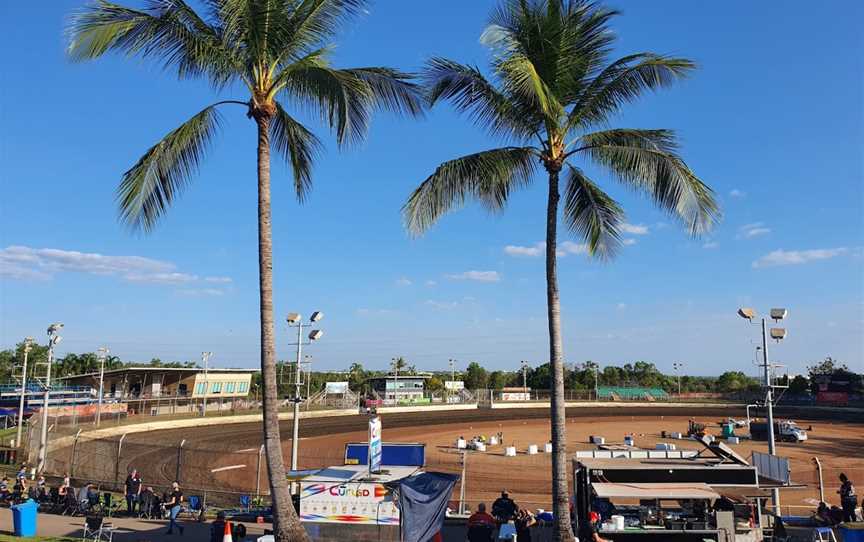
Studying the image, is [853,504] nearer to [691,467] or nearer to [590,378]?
[691,467]

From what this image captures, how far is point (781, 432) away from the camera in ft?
164

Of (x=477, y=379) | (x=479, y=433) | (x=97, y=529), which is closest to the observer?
(x=97, y=529)

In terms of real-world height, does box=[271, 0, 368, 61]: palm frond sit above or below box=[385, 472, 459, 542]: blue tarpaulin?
above

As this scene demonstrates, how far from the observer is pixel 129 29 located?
12.8 meters

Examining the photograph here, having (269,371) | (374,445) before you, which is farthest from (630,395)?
(269,371)

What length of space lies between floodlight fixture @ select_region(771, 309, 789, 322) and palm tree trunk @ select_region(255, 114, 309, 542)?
1910cm

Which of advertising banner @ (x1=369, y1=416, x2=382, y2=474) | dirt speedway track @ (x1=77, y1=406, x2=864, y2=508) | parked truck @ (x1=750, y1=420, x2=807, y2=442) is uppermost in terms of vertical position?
advertising banner @ (x1=369, y1=416, x2=382, y2=474)

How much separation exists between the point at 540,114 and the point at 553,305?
15.0 ft

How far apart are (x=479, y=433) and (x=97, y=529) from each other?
43133 mm

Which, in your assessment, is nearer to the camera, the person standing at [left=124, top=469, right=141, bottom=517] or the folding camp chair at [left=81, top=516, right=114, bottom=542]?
the folding camp chair at [left=81, top=516, right=114, bottom=542]

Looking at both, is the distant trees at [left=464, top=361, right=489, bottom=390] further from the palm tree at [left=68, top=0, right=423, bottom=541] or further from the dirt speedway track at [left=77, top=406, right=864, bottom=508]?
the palm tree at [left=68, top=0, right=423, bottom=541]

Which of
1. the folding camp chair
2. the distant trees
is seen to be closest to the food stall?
the folding camp chair

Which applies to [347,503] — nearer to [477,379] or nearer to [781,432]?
[781,432]

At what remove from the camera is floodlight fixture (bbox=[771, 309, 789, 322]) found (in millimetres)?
23203
